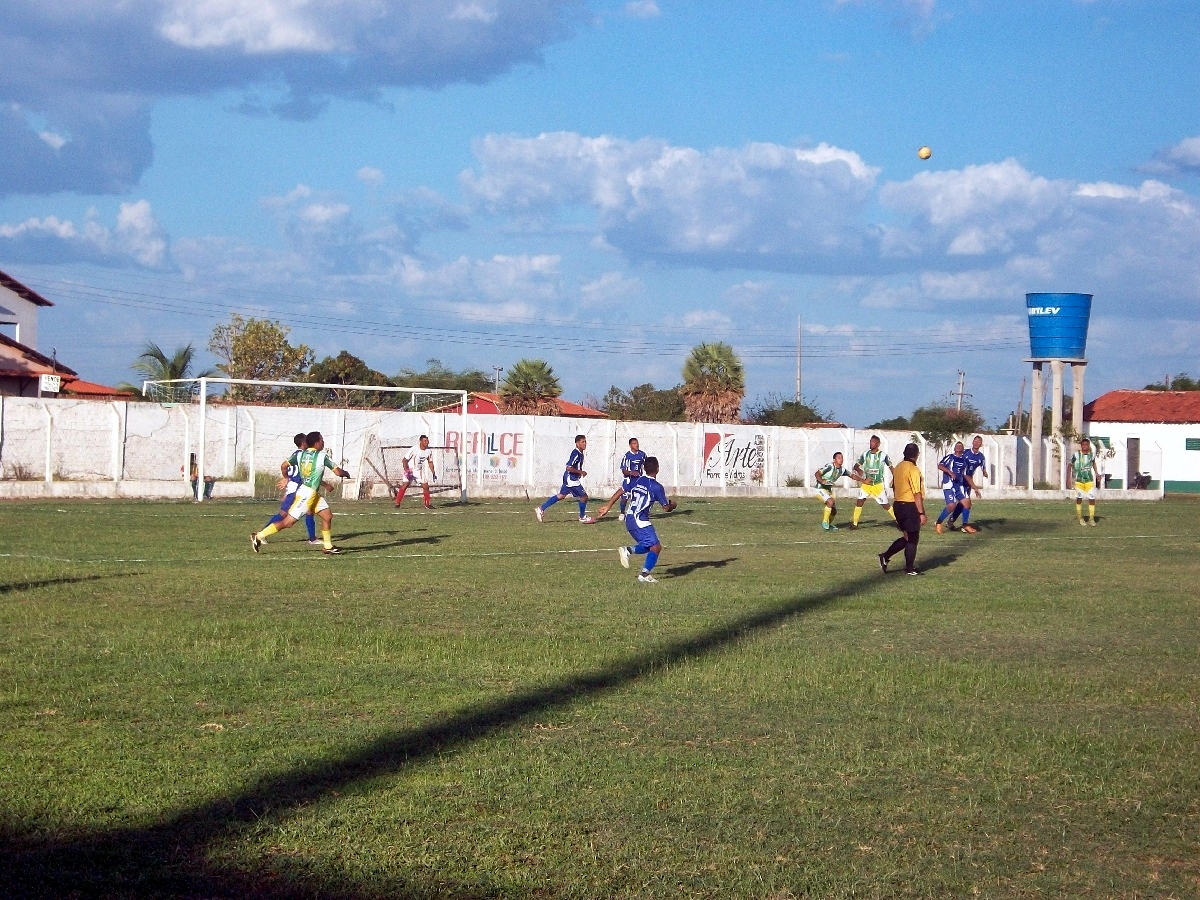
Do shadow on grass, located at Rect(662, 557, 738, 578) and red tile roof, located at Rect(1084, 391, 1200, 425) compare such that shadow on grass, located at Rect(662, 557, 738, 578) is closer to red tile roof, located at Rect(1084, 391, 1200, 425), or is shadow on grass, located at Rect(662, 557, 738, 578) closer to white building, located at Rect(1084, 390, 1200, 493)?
white building, located at Rect(1084, 390, 1200, 493)

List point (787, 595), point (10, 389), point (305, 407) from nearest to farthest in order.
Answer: point (787, 595)
point (305, 407)
point (10, 389)

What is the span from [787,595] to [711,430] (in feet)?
106

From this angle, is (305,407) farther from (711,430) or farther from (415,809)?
(415,809)

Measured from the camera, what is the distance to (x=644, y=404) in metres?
84.9

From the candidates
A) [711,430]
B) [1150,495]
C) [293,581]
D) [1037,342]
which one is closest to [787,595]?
[293,581]

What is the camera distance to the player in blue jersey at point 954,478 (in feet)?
88.0

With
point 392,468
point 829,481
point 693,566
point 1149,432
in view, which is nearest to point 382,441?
point 392,468

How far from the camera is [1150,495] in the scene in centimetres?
5300

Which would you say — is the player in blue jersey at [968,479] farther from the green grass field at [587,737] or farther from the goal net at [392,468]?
the goal net at [392,468]

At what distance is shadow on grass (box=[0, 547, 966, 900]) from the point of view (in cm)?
506

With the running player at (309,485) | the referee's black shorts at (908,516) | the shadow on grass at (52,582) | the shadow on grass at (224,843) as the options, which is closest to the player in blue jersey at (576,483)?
the running player at (309,485)

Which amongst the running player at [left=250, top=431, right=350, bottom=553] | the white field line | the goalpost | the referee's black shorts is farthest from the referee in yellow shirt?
the goalpost

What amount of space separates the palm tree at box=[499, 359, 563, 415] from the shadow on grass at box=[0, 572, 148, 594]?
1522 inches

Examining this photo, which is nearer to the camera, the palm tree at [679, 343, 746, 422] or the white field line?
the white field line
